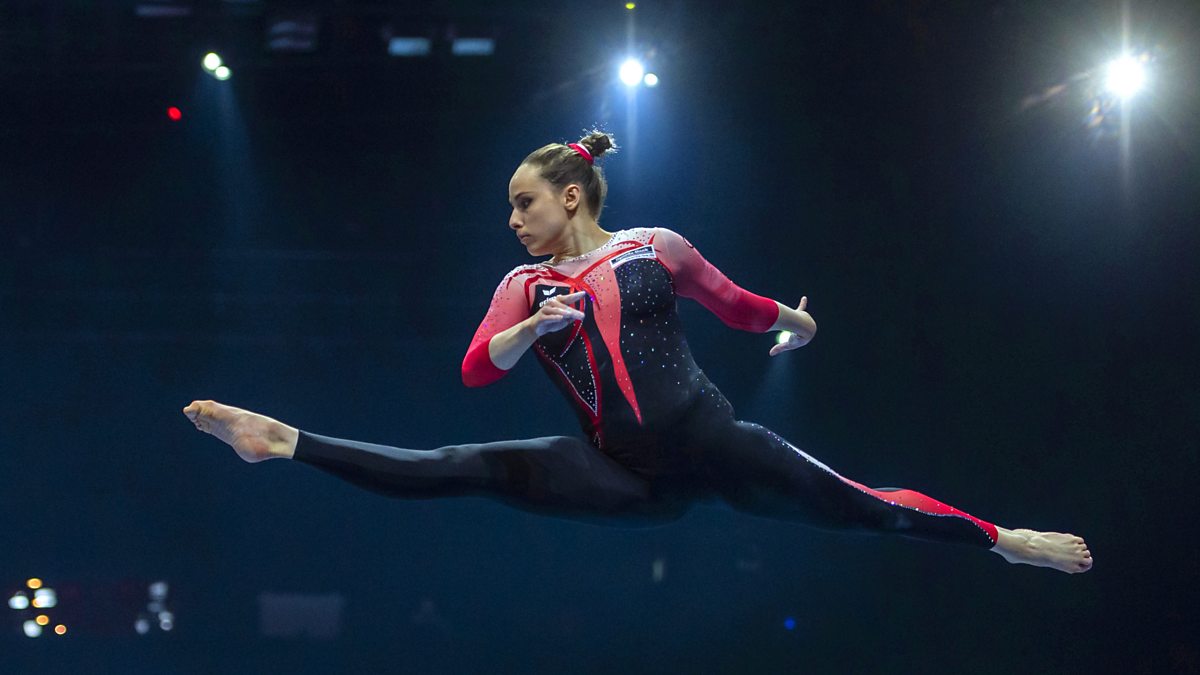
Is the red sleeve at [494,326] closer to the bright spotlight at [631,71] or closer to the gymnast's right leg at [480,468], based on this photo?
the gymnast's right leg at [480,468]

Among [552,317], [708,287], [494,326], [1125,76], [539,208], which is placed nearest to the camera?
[552,317]

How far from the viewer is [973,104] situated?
443 cm

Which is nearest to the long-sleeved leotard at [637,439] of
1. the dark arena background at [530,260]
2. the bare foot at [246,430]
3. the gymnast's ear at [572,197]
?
the gymnast's ear at [572,197]

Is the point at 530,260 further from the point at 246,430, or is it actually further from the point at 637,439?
the point at 246,430

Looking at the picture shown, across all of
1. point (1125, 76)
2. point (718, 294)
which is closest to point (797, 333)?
point (718, 294)

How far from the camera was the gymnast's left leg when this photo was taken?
7.80 ft

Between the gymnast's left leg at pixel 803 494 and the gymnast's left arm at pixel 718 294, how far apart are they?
32cm

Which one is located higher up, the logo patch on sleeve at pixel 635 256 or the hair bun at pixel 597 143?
the hair bun at pixel 597 143

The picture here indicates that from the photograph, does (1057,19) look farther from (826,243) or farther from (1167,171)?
(826,243)

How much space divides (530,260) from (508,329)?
2241 mm

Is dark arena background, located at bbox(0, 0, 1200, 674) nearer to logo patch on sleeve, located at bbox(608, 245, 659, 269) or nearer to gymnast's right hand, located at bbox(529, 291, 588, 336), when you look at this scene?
logo patch on sleeve, located at bbox(608, 245, 659, 269)

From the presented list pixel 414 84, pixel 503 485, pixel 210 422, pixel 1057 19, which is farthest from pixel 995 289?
pixel 210 422

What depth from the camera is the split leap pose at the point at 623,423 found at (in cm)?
229

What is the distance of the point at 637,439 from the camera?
2.36m
